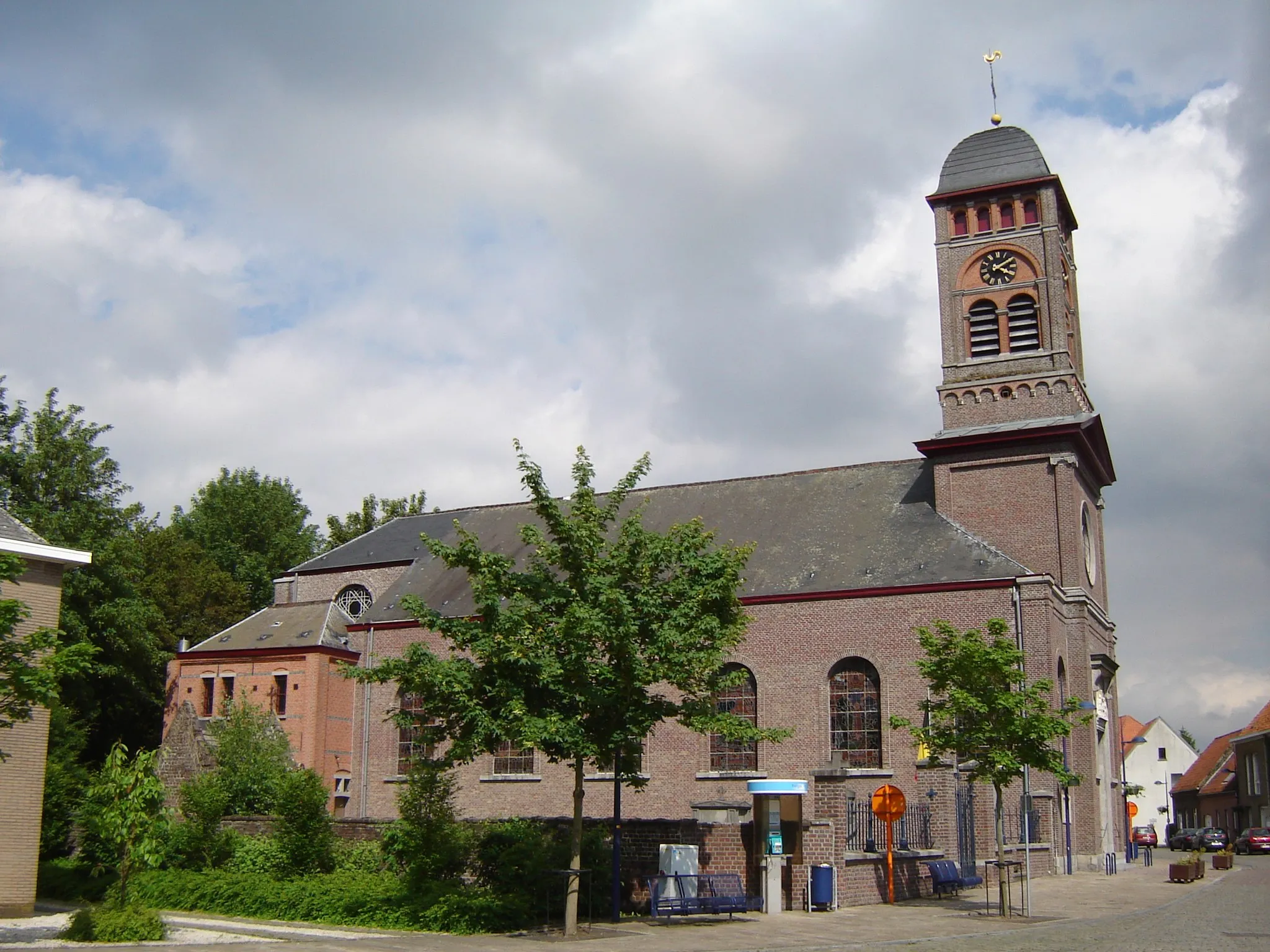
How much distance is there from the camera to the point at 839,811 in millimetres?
22375

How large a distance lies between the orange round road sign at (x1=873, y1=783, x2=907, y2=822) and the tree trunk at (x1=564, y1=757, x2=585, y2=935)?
647cm

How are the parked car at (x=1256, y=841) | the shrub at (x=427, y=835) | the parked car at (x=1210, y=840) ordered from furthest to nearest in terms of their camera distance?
the parked car at (x=1210, y=840)
the parked car at (x=1256, y=841)
the shrub at (x=427, y=835)

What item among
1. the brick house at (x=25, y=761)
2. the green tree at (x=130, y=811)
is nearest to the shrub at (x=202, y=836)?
the brick house at (x=25, y=761)

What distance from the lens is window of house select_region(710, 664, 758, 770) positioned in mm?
34188

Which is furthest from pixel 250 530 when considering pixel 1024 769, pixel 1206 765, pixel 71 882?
pixel 1206 765

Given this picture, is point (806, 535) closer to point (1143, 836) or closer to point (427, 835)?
point (427, 835)

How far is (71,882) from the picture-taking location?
26.6m

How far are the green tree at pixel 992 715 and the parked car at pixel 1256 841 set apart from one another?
37306 mm

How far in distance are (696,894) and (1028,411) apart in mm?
21333

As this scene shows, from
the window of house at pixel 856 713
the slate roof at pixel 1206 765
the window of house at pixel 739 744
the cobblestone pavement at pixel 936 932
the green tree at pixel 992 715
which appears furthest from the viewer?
the slate roof at pixel 1206 765

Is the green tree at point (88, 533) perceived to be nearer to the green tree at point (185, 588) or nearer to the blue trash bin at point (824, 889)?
the green tree at point (185, 588)

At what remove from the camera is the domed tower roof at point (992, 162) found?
3894cm

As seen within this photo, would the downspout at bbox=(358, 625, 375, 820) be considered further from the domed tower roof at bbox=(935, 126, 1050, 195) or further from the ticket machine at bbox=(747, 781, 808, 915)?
the domed tower roof at bbox=(935, 126, 1050, 195)

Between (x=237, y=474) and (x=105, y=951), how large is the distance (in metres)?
51.0
